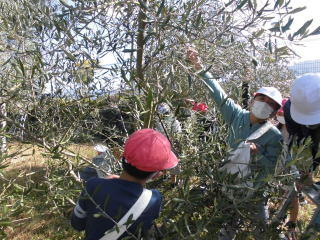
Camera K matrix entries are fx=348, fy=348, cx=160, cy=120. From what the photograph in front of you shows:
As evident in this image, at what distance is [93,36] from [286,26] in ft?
3.23

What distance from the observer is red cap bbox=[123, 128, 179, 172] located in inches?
61.5

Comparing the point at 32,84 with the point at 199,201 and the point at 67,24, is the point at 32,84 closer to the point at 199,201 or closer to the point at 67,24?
the point at 67,24

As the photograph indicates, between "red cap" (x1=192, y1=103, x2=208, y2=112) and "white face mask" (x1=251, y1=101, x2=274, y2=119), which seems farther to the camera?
"white face mask" (x1=251, y1=101, x2=274, y2=119)

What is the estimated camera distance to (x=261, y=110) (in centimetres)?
248

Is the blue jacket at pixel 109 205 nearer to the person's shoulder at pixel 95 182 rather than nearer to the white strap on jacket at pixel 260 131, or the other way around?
the person's shoulder at pixel 95 182

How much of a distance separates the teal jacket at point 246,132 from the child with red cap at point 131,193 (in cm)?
58

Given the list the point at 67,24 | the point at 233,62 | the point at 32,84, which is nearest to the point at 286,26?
the point at 233,62

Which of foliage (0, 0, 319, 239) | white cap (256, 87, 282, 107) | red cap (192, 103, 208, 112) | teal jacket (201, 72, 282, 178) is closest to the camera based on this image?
foliage (0, 0, 319, 239)

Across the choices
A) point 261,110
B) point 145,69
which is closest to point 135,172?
point 145,69

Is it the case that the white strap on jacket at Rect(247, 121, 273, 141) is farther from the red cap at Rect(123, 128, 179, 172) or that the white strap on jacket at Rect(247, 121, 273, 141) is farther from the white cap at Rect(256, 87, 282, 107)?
the red cap at Rect(123, 128, 179, 172)

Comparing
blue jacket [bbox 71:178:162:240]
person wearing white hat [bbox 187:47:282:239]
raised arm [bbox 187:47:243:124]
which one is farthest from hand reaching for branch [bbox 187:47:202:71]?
blue jacket [bbox 71:178:162:240]

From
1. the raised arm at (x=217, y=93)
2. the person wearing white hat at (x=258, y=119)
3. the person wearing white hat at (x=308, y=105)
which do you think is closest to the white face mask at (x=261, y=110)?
the person wearing white hat at (x=258, y=119)

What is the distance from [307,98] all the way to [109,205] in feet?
4.24

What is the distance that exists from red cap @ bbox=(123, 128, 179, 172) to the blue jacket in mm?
127
